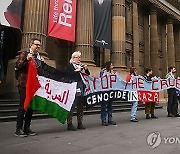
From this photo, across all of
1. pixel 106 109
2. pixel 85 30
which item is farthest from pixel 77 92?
pixel 85 30

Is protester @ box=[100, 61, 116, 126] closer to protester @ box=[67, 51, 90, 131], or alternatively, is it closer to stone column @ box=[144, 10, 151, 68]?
protester @ box=[67, 51, 90, 131]

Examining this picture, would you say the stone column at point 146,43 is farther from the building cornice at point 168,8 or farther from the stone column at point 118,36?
the stone column at point 118,36

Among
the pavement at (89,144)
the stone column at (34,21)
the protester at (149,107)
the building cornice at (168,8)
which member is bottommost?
the pavement at (89,144)

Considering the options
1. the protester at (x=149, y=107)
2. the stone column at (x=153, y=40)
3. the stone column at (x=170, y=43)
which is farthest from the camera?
the stone column at (x=170, y=43)

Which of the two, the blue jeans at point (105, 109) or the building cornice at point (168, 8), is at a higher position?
the building cornice at point (168, 8)

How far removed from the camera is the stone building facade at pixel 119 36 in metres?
12.5

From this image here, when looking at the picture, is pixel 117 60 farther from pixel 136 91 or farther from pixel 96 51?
pixel 136 91

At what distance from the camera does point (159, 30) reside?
31016mm

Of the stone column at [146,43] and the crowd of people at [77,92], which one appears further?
the stone column at [146,43]

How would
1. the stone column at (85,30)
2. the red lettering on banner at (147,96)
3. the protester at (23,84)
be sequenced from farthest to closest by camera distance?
the stone column at (85,30)
the red lettering on banner at (147,96)
the protester at (23,84)

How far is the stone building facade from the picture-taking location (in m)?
12.5

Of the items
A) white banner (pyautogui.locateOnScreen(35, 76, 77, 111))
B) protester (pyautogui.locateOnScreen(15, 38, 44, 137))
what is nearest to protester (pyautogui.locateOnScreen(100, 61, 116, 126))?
white banner (pyautogui.locateOnScreen(35, 76, 77, 111))

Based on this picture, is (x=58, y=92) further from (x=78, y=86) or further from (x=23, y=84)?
(x=23, y=84)

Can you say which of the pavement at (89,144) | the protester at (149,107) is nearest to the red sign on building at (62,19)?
the protester at (149,107)
